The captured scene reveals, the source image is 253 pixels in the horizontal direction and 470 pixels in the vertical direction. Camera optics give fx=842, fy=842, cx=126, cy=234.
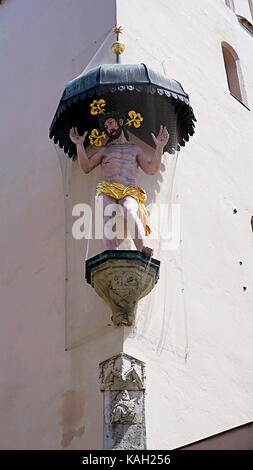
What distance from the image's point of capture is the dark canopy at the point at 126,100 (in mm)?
7766

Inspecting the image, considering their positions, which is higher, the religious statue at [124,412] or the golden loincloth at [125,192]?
the golden loincloth at [125,192]

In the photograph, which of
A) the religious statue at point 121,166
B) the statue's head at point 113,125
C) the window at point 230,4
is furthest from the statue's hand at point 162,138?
the window at point 230,4

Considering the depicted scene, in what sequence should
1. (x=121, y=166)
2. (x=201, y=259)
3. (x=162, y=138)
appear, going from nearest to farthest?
1. (x=121, y=166)
2. (x=162, y=138)
3. (x=201, y=259)

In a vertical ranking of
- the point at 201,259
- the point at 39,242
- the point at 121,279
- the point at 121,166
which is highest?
the point at 121,166

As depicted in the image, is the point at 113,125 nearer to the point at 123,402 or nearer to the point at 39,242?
the point at 39,242

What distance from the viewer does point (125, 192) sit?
24.2 ft

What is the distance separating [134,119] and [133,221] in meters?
1.12

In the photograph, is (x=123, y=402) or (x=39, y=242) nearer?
(x=123, y=402)

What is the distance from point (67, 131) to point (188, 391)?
280 centimetres

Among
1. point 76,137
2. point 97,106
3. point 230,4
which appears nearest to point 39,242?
point 76,137

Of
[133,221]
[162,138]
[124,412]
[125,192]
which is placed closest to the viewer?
[124,412]

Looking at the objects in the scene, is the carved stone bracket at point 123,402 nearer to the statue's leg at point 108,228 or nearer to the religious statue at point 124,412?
the religious statue at point 124,412

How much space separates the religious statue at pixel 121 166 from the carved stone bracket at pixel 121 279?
0.27 m
